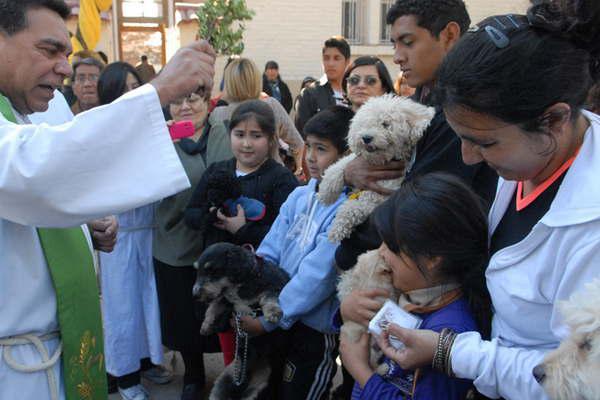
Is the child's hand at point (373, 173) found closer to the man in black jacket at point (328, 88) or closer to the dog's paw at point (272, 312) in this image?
the dog's paw at point (272, 312)

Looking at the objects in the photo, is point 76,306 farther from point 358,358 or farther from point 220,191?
point 220,191

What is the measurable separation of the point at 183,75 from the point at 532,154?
1015mm

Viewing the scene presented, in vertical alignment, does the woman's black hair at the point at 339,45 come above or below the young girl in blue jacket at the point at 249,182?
above

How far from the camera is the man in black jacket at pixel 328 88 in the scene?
683cm

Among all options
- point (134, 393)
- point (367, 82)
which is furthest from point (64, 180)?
point (367, 82)

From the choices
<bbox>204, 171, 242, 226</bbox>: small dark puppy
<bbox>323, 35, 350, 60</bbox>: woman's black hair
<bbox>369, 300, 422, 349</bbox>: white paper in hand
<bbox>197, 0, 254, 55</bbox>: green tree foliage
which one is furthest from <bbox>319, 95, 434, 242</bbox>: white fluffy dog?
<bbox>323, 35, 350, 60</bbox>: woman's black hair

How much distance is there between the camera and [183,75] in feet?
5.87

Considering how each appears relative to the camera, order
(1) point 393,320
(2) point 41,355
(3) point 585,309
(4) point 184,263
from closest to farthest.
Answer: (3) point 585,309, (1) point 393,320, (2) point 41,355, (4) point 184,263

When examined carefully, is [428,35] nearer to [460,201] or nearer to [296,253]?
[460,201]

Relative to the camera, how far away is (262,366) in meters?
3.22

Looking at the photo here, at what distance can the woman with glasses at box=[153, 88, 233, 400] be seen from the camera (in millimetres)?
3992

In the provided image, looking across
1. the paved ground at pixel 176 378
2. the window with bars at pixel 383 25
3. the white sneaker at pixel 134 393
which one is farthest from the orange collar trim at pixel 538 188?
the window with bars at pixel 383 25

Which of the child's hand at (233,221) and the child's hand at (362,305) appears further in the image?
the child's hand at (233,221)

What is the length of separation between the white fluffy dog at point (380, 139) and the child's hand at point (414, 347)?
2.97 feet
